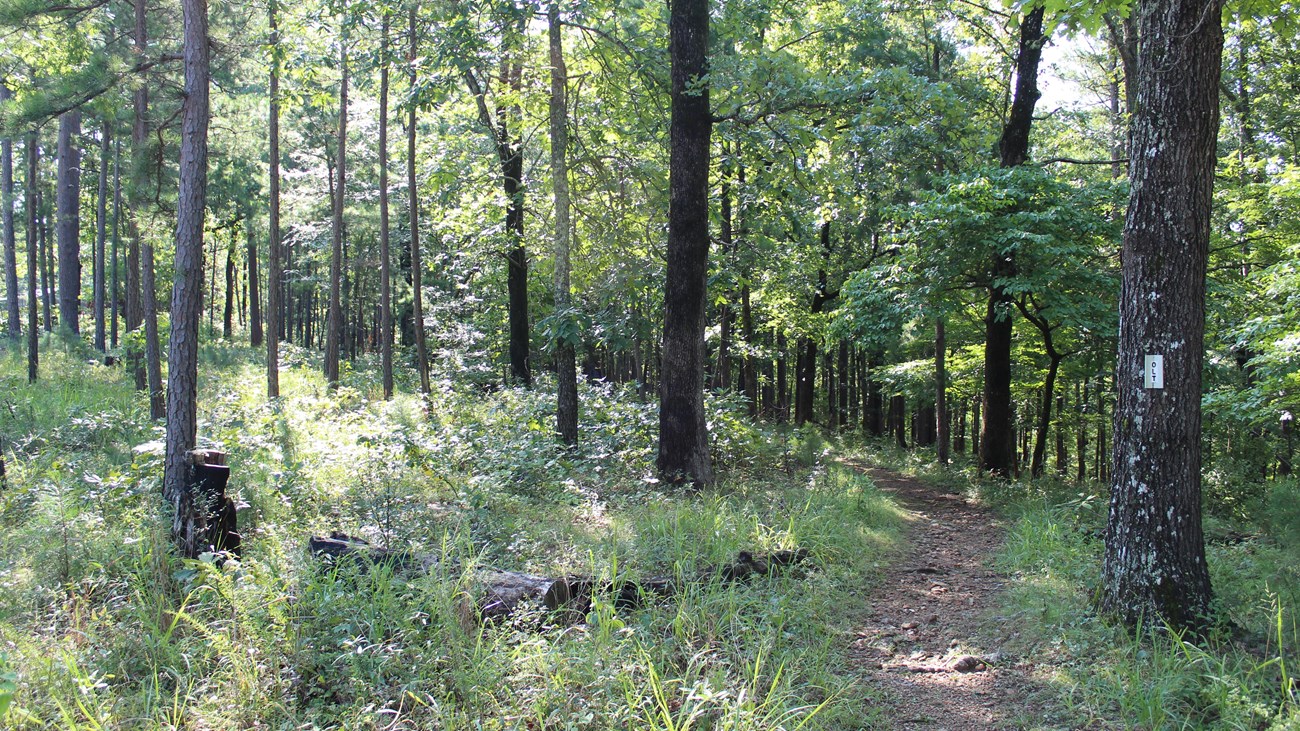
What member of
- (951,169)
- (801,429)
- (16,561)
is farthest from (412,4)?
(801,429)

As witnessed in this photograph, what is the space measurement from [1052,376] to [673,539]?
31.6 feet

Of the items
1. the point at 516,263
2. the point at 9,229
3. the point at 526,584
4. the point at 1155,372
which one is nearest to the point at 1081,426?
the point at 516,263

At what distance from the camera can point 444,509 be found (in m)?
7.21

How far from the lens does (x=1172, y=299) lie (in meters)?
4.52

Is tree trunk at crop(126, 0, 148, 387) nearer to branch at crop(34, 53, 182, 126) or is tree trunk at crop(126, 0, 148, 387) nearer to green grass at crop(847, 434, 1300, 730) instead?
branch at crop(34, 53, 182, 126)

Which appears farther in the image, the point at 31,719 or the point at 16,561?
the point at 16,561

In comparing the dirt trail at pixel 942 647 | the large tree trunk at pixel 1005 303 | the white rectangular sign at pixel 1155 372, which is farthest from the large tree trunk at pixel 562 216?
the white rectangular sign at pixel 1155 372

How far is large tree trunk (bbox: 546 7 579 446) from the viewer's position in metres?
10.0

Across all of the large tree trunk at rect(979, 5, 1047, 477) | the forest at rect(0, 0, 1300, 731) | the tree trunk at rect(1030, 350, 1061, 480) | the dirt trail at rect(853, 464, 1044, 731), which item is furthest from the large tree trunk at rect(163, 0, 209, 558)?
the tree trunk at rect(1030, 350, 1061, 480)

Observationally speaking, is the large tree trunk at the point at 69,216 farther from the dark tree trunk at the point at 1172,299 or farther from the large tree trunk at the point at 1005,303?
the dark tree trunk at the point at 1172,299

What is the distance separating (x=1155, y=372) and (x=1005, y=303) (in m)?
7.10

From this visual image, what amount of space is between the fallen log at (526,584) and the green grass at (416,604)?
4.3 inches

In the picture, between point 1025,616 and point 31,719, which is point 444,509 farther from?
point 1025,616

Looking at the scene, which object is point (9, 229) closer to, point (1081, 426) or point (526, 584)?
point (526, 584)
